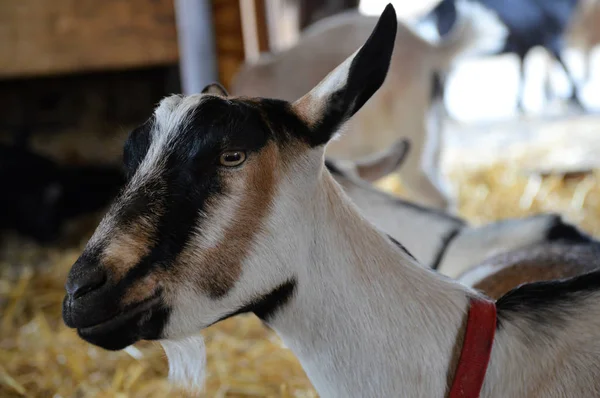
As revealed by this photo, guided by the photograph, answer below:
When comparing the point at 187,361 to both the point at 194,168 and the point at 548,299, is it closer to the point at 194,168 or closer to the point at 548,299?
the point at 194,168

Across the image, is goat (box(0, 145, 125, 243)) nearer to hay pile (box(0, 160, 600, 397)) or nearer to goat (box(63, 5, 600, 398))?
hay pile (box(0, 160, 600, 397))

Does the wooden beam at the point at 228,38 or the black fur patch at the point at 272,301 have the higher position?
the black fur patch at the point at 272,301

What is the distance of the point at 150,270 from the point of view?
3.95ft

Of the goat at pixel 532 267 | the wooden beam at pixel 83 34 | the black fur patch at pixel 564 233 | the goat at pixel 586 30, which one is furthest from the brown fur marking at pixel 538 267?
the goat at pixel 586 30

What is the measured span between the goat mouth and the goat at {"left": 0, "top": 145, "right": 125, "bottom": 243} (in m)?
3.80

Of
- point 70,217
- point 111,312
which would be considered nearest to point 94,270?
point 111,312

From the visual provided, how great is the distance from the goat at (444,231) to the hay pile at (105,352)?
1.95 feet

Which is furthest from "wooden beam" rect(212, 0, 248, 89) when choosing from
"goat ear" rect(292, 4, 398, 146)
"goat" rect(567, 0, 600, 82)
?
"goat" rect(567, 0, 600, 82)

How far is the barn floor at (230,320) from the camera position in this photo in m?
2.57

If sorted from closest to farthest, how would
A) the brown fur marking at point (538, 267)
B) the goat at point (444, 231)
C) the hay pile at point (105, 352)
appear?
the brown fur marking at point (538, 267), the goat at point (444, 231), the hay pile at point (105, 352)

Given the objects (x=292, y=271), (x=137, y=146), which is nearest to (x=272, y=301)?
(x=292, y=271)

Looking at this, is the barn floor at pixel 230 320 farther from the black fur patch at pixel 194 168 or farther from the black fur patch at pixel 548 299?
the black fur patch at pixel 548 299

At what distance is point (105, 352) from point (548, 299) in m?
1.95

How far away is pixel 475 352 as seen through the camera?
131cm
